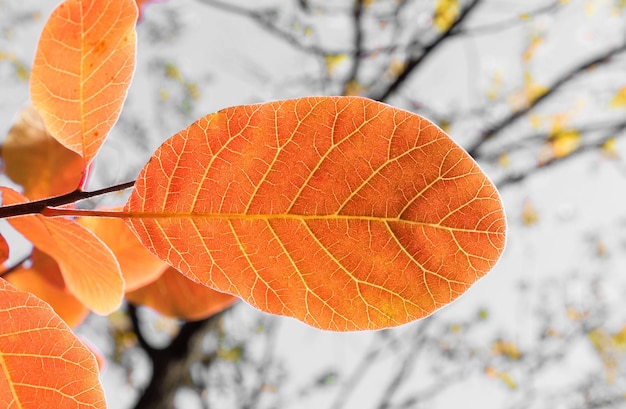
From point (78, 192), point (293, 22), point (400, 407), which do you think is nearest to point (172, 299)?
point (78, 192)

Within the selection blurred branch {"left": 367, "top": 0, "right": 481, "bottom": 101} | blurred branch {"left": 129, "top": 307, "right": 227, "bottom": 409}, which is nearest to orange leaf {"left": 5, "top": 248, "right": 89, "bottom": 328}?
blurred branch {"left": 129, "top": 307, "right": 227, "bottom": 409}

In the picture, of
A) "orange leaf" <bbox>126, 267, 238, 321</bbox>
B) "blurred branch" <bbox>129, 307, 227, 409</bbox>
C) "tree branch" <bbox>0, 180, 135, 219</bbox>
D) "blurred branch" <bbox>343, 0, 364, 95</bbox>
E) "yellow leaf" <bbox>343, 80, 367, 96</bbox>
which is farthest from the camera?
"yellow leaf" <bbox>343, 80, 367, 96</bbox>

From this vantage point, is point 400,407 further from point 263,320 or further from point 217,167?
point 217,167

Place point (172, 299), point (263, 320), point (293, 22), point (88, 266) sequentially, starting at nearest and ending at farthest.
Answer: point (88, 266)
point (172, 299)
point (293, 22)
point (263, 320)

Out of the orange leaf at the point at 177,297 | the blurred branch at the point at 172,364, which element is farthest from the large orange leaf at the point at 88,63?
the blurred branch at the point at 172,364

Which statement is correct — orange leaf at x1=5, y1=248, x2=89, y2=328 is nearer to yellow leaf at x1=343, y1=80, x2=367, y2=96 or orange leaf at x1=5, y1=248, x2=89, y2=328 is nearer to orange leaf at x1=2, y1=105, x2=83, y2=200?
orange leaf at x1=2, y1=105, x2=83, y2=200

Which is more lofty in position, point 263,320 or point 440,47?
point 440,47
